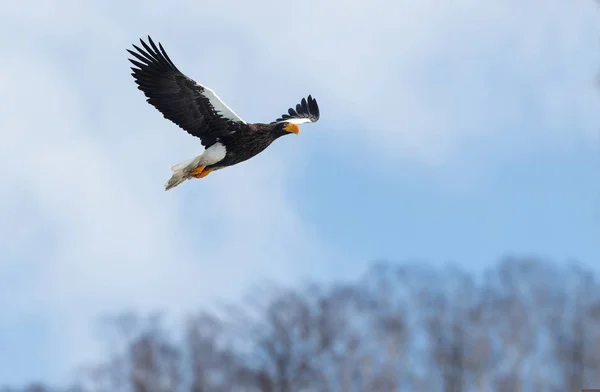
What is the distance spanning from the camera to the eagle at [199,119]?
1681cm

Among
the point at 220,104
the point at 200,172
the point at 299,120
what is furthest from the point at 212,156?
the point at 299,120

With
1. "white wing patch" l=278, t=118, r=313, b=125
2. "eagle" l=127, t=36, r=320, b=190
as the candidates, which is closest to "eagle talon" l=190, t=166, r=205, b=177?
"eagle" l=127, t=36, r=320, b=190

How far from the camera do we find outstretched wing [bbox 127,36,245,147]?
55.3 feet

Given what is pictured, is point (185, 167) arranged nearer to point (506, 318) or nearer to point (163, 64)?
point (163, 64)

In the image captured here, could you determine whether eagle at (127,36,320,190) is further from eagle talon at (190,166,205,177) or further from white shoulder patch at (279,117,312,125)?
white shoulder patch at (279,117,312,125)

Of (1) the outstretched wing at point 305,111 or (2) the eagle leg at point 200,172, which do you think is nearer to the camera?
(2) the eagle leg at point 200,172

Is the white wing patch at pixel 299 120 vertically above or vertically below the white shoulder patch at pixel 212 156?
above

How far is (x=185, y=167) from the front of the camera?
55.2 feet

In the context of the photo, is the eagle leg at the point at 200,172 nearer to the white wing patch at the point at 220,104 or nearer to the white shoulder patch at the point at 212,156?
the white shoulder patch at the point at 212,156

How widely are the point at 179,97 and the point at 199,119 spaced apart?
1.05 ft

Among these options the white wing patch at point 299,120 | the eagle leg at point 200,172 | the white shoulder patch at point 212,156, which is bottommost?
the eagle leg at point 200,172

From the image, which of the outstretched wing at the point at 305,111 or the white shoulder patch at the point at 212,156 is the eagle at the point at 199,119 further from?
the outstretched wing at the point at 305,111

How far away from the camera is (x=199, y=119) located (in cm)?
1702

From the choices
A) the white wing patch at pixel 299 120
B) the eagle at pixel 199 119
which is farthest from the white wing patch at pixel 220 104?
the white wing patch at pixel 299 120
